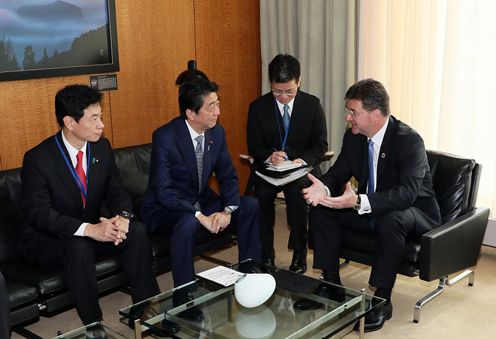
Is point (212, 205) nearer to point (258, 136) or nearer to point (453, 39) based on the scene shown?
point (258, 136)

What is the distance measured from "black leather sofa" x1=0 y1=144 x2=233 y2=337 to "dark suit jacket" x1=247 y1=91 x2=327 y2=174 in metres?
0.78

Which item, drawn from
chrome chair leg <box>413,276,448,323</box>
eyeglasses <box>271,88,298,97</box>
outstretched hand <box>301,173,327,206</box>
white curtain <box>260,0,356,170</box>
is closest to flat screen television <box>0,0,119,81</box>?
eyeglasses <box>271,88,298,97</box>

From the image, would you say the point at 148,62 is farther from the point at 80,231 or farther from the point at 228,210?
the point at 80,231

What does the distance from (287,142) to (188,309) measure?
72.7 inches

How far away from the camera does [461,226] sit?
365cm

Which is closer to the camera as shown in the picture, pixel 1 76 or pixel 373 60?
pixel 1 76

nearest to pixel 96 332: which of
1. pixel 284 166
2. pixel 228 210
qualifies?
pixel 228 210

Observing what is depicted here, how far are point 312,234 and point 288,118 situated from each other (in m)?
1.01

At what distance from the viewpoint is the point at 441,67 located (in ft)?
15.9

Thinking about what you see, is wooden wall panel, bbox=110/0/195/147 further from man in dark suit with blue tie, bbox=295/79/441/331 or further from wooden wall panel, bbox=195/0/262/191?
man in dark suit with blue tie, bbox=295/79/441/331

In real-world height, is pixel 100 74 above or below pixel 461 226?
above

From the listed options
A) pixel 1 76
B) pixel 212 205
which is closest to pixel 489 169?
pixel 212 205

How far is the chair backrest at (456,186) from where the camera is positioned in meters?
3.84

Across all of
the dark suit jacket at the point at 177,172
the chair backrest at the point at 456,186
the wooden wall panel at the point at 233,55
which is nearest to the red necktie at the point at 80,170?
the dark suit jacket at the point at 177,172
